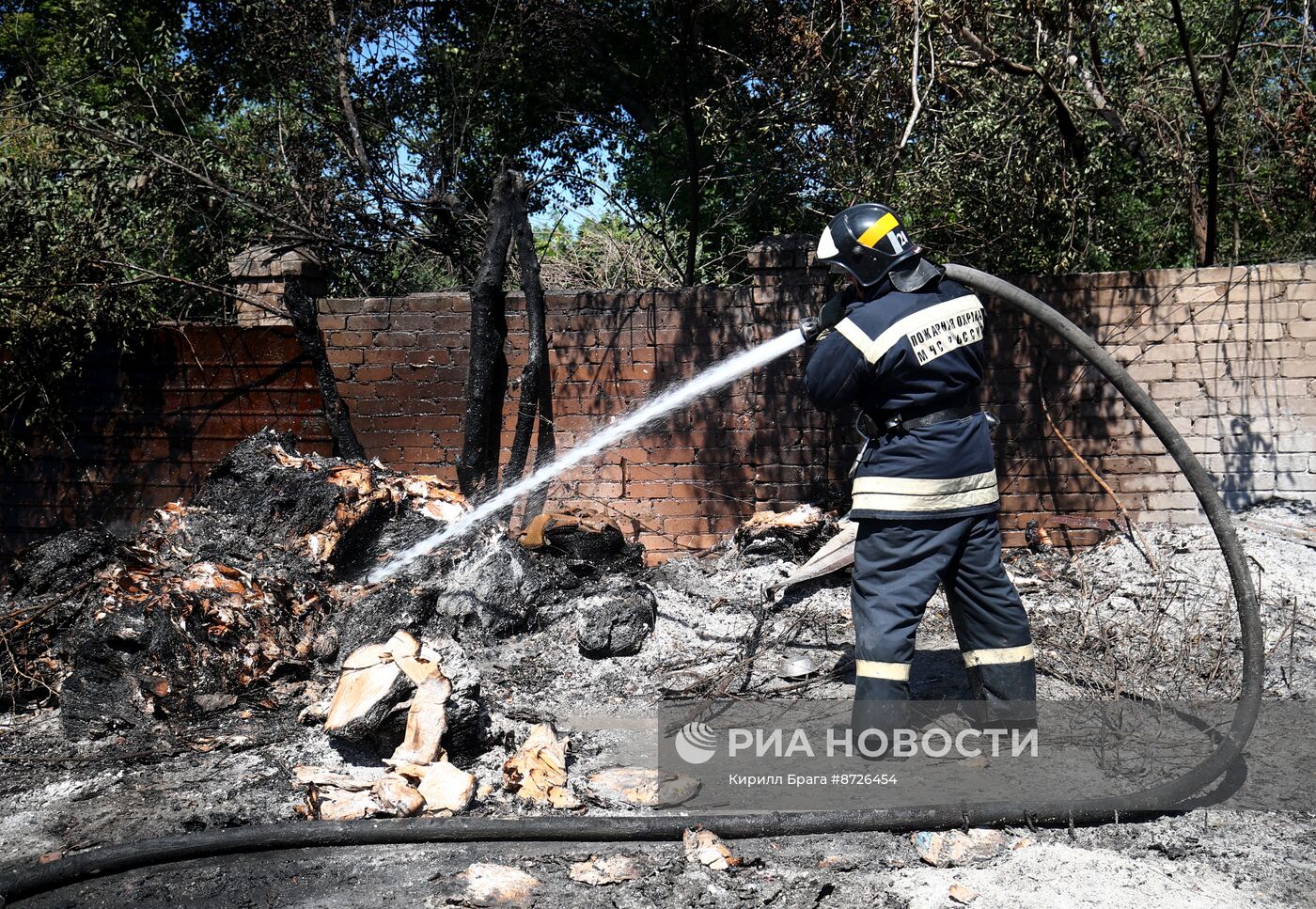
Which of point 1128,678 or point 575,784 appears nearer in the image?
point 575,784

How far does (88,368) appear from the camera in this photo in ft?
22.1

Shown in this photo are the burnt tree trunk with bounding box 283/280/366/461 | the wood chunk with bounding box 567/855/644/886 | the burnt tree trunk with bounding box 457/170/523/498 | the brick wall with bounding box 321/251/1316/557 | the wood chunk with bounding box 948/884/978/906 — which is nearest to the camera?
the wood chunk with bounding box 948/884/978/906

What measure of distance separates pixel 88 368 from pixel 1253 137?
832cm

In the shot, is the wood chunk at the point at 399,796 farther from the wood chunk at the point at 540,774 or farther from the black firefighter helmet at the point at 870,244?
the black firefighter helmet at the point at 870,244

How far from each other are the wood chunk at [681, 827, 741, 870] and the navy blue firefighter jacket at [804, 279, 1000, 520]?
4.24ft

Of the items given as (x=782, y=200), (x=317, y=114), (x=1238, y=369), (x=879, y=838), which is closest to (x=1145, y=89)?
(x=1238, y=369)

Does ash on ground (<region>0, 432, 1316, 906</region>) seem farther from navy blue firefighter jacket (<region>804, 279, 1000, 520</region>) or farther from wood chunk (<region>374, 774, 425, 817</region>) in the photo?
navy blue firefighter jacket (<region>804, 279, 1000, 520</region>)

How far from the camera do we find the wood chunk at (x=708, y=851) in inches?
118

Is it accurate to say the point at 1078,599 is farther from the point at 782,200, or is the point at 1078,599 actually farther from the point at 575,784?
the point at 782,200

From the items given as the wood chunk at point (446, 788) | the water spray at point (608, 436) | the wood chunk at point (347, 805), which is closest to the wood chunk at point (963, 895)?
the wood chunk at point (446, 788)

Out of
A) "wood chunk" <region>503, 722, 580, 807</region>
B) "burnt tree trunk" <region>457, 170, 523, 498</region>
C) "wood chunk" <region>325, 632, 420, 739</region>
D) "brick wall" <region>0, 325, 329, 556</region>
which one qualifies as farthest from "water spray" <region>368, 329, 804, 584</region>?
"wood chunk" <region>503, 722, 580, 807</region>

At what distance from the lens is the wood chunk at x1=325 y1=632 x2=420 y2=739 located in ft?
12.1

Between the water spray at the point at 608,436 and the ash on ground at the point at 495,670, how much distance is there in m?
0.14

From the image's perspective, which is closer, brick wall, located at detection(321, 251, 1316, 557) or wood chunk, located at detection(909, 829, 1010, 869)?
wood chunk, located at detection(909, 829, 1010, 869)
